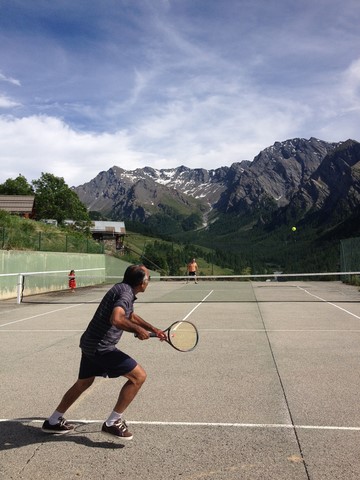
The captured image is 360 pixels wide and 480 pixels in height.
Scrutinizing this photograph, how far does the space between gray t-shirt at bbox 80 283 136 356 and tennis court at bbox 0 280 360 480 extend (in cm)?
94

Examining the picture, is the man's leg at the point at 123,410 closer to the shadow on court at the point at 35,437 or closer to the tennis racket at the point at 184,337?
the shadow on court at the point at 35,437

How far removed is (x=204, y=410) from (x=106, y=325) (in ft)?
6.04

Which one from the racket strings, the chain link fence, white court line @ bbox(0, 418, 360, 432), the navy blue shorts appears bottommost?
white court line @ bbox(0, 418, 360, 432)

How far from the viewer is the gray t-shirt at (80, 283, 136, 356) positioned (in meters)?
4.98

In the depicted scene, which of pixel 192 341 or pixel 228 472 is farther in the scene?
pixel 192 341

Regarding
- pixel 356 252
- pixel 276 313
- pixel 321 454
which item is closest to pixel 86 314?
pixel 276 313

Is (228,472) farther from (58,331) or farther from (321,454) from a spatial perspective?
(58,331)

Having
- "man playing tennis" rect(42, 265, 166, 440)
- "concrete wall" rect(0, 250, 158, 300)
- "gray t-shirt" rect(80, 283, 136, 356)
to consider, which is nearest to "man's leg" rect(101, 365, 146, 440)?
"man playing tennis" rect(42, 265, 166, 440)

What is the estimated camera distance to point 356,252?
34938mm

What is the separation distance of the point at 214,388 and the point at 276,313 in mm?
9984

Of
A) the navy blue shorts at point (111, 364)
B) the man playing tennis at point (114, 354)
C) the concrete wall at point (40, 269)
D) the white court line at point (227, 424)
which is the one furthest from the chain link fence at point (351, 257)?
the navy blue shorts at point (111, 364)

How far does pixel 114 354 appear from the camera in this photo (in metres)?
5.02

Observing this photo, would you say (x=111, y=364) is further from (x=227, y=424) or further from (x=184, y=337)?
(x=227, y=424)

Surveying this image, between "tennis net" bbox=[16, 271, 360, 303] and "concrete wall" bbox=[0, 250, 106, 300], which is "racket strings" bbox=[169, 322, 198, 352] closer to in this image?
"tennis net" bbox=[16, 271, 360, 303]
